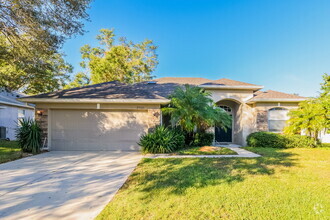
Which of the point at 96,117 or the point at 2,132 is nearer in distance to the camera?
the point at 96,117

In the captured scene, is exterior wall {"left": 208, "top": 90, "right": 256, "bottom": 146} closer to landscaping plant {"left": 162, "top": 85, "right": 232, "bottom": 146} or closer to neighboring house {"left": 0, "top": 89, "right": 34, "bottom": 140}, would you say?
landscaping plant {"left": 162, "top": 85, "right": 232, "bottom": 146}

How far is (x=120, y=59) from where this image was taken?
20156 millimetres

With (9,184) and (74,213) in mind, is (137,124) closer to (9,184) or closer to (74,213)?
(9,184)

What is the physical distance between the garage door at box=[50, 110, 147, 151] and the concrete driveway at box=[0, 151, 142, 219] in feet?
6.93

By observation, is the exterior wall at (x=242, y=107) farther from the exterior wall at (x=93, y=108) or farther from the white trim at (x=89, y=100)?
the exterior wall at (x=93, y=108)

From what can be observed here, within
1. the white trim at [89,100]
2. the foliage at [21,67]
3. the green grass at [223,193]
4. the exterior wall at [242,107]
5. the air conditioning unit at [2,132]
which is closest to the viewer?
the green grass at [223,193]

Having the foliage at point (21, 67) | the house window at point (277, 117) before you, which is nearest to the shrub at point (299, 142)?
the house window at point (277, 117)

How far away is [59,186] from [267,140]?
10651 mm

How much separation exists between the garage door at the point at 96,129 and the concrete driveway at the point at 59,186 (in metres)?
2.11

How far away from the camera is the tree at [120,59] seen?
19.8 m

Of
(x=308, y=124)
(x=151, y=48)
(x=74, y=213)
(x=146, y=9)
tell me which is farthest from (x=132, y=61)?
(x=74, y=213)

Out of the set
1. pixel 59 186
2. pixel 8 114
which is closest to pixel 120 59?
pixel 8 114

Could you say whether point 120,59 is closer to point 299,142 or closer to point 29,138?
point 29,138

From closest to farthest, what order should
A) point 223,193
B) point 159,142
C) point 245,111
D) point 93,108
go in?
point 223,193 → point 159,142 → point 93,108 → point 245,111
